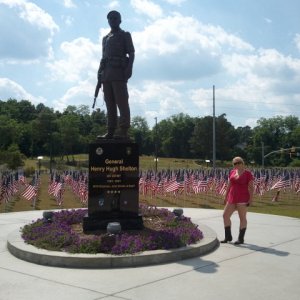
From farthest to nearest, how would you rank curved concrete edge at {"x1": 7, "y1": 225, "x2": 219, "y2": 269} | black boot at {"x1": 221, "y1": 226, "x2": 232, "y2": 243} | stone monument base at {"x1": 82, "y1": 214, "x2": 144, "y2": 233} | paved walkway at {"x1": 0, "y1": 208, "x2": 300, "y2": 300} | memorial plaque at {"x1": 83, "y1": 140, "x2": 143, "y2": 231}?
1. memorial plaque at {"x1": 83, "y1": 140, "x2": 143, "y2": 231}
2. stone monument base at {"x1": 82, "y1": 214, "x2": 144, "y2": 233}
3. black boot at {"x1": 221, "y1": 226, "x2": 232, "y2": 243}
4. curved concrete edge at {"x1": 7, "y1": 225, "x2": 219, "y2": 269}
5. paved walkway at {"x1": 0, "y1": 208, "x2": 300, "y2": 300}

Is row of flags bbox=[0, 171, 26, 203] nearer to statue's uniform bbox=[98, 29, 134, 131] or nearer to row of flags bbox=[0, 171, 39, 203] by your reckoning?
row of flags bbox=[0, 171, 39, 203]

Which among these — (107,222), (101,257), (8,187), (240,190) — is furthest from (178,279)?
(8,187)

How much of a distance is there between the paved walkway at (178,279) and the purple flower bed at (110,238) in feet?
1.68

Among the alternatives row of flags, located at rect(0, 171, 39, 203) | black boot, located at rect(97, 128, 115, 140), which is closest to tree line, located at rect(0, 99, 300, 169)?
row of flags, located at rect(0, 171, 39, 203)

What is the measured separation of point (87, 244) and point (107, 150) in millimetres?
2665

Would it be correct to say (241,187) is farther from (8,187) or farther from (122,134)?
(8,187)

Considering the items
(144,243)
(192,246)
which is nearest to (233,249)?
(192,246)

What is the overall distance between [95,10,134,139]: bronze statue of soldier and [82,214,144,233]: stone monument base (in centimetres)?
182

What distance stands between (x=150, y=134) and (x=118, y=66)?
393 feet

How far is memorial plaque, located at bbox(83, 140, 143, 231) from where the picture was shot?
10.0m

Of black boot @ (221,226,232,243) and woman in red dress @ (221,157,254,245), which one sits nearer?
woman in red dress @ (221,157,254,245)

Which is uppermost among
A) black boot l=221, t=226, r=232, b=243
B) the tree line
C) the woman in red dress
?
the tree line

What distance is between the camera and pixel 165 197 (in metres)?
30.8

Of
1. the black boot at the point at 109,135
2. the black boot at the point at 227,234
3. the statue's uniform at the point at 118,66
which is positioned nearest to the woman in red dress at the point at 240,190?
the black boot at the point at 227,234
